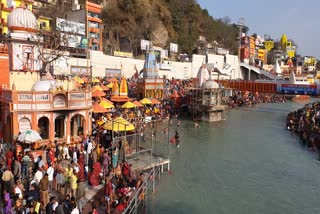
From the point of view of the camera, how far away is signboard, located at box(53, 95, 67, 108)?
16766mm

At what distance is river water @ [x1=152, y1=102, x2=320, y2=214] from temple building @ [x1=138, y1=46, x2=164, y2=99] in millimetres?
7927

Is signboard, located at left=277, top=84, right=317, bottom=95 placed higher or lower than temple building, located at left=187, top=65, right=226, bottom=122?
higher

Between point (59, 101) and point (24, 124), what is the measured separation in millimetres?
2119

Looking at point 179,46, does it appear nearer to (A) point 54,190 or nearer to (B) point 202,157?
(B) point 202,157

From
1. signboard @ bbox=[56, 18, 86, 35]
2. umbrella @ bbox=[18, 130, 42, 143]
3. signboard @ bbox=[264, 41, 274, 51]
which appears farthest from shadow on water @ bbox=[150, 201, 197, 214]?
signboard @ bbox=[264, 41, 274, 51]

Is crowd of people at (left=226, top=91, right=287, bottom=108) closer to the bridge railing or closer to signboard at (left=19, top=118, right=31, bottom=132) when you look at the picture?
the bridge railing

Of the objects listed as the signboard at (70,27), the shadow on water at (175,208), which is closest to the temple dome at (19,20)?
the shadow on water at (175,208)

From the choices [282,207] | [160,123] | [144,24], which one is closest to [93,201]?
[282,207]

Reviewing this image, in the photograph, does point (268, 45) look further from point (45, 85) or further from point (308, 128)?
point (45, 85)

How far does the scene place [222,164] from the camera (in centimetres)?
2031

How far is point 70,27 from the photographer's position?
1885 inches

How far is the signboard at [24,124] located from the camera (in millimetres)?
16233

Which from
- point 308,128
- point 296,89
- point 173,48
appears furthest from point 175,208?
point 173,48

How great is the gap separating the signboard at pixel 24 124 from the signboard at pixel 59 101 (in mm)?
1607
